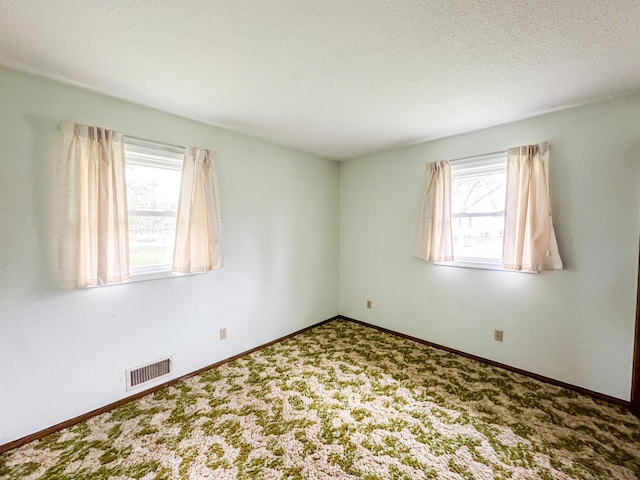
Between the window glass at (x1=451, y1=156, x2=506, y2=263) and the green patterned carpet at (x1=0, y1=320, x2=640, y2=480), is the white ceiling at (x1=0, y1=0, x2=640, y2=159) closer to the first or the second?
the window glass at (x1=451, y1=156, x2=506, y2=263)

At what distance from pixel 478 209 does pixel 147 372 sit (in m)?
3.61

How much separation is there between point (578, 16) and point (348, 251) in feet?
10.3

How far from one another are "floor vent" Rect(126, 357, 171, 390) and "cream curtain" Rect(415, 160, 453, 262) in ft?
9.51

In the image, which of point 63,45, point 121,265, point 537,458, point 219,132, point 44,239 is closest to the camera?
point 63,45

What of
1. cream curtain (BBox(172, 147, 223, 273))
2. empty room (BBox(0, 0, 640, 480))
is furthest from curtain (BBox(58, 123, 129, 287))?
cream curtain (BBox(172, 147, 223, 273))

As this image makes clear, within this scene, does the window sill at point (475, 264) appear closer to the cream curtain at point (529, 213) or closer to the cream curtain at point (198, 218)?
the cream curtain at point (529, 213)

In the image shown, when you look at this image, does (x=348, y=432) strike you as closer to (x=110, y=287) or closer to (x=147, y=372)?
(x=147, y=372)

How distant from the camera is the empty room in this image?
1.47 m

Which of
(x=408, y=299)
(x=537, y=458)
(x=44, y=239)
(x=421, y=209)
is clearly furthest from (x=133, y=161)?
(x=537, y=458)

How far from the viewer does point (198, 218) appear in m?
2.43

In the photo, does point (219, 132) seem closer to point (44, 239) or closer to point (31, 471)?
point (44, 239)

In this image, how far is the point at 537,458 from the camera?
5.21 feet

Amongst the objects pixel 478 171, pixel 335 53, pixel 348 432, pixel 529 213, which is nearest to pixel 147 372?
pixel 348 432

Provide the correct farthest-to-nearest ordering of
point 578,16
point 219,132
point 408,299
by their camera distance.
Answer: point 408,299
point 219,132
point 578,16
